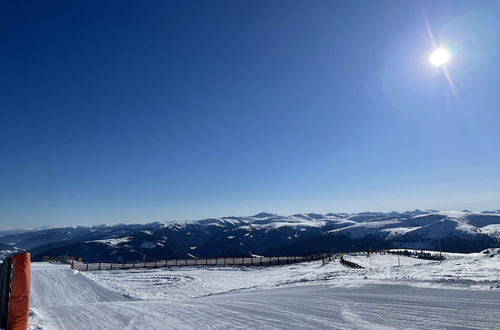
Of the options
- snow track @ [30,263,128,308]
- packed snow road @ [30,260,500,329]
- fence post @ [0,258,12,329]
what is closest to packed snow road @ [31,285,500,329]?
packed snow road @ [30,260,500,329]

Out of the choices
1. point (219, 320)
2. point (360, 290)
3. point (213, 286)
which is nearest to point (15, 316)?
point (219, 320)

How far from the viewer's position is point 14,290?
5.94 metres

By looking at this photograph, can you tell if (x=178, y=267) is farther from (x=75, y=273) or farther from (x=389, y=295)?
(x=389, y=295)

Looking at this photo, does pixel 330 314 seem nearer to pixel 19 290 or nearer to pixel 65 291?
pixel 19 290

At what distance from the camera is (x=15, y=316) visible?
6.02m

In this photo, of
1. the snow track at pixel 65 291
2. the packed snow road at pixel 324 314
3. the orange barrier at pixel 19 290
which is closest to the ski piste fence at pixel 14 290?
the orange barrier at pixel 19 290

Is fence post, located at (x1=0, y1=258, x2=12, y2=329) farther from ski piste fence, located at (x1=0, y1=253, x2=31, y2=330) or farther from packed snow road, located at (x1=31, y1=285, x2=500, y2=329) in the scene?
packed snow road, located at (x1=31, y1=285, x2=500, y2=329)

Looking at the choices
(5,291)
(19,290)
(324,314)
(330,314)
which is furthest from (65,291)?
(330,314)

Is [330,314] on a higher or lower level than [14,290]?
lower

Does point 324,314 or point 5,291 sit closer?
point 5,291

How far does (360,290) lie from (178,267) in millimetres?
37890

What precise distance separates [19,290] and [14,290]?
76 mm

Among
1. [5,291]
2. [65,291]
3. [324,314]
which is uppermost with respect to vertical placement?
[5,291]

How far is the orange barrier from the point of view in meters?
5.95
